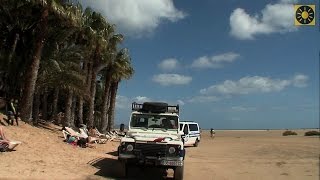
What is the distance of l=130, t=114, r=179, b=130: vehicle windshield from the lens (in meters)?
16.7

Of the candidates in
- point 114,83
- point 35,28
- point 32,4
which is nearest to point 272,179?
point 32,4

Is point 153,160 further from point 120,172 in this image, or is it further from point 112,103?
point 112,103

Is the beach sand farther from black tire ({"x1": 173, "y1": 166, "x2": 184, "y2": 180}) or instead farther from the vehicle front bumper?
black tire ({"x1": 173, "y1": 166, "x2": 184, "y2": 180})

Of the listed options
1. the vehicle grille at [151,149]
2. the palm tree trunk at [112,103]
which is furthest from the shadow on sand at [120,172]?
the palm tree trunk at [112,103]

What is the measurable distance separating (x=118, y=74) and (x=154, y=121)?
30351 mm

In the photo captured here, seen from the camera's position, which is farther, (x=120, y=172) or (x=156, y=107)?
(x=156, y=107)

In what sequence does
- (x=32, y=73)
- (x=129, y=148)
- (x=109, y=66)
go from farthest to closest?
(x=109, y=66), (x=32, y=73), (x=129, y=148)

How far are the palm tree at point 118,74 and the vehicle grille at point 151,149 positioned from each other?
32.1 m

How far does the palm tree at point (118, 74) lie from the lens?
4672cm

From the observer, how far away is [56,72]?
96.7ft

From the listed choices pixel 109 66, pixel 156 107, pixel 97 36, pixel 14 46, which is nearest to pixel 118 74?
pixel 109 66

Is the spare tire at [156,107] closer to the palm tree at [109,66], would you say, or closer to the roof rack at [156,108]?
the roof rack at [156,108]

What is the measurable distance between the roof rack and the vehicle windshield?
0.20 meters

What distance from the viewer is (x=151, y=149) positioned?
1477 centimetres
